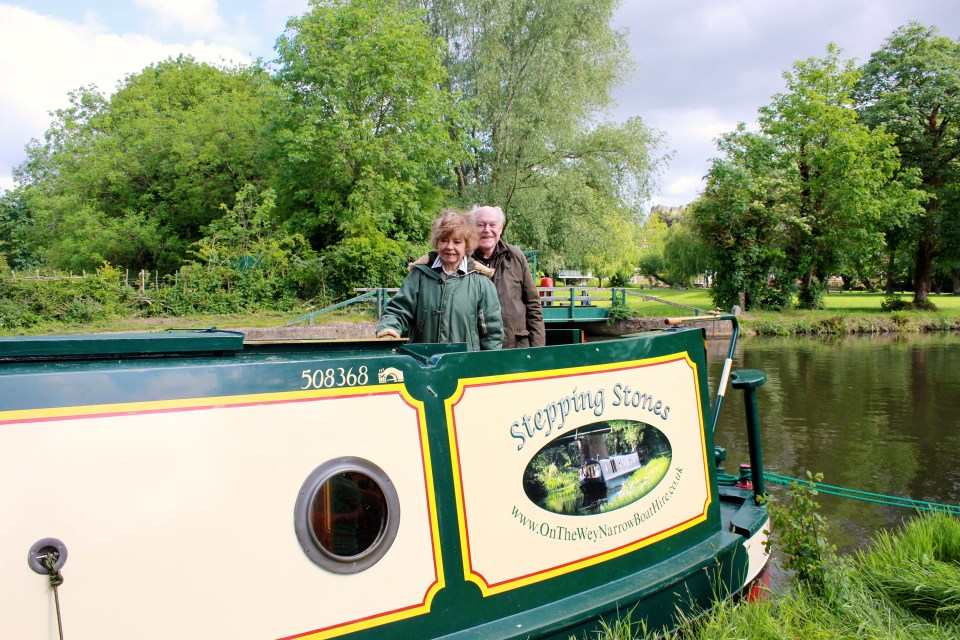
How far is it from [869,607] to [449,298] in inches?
104

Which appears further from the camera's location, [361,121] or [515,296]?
[361,121]

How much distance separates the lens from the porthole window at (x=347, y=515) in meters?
2.03

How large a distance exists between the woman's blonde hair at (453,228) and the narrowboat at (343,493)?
2.29 feet

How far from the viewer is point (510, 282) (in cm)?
406

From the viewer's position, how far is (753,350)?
19438 millimetres

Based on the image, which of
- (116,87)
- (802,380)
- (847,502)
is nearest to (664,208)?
(116,87)

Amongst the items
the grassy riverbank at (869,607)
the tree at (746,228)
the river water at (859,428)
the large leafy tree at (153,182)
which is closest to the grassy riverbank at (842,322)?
the tree at (746,228)

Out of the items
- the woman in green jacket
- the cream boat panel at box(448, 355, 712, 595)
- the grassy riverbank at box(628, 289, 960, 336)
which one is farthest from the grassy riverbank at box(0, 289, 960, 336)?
the cream boat panel at box(448, 355, 712, 595)

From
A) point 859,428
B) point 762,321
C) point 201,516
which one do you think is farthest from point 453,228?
point 762,321

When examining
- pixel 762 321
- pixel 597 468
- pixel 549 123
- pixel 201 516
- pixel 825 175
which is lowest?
pixel 762 321

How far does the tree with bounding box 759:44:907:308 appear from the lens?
2711 centimetres

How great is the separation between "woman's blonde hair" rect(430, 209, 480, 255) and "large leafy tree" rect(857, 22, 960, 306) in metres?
31.8

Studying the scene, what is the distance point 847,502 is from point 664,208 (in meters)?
123

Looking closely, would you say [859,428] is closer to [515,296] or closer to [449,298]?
[515,296]
